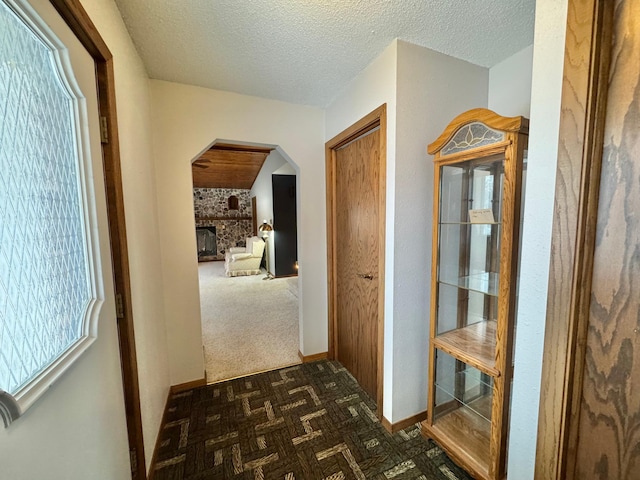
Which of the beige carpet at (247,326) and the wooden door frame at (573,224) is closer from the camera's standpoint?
the wooden door frame at (573,224)

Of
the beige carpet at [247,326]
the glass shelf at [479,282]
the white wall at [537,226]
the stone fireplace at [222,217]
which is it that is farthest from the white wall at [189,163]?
the stone fireplace at [222,217]

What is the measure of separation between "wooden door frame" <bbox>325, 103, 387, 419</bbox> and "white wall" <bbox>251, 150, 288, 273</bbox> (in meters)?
3.38

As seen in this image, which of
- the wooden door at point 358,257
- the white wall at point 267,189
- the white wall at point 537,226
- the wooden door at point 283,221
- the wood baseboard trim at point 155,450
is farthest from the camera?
the wooden door at point 283,221

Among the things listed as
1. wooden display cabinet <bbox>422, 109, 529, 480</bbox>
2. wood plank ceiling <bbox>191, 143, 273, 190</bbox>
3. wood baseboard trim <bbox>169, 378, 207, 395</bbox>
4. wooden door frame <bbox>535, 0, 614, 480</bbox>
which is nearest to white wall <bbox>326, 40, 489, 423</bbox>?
wooden display cabinet <bbox>422, 109, 529, 480</bbox>

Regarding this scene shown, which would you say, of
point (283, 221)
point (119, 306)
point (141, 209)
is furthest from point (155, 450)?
point (283, 221)

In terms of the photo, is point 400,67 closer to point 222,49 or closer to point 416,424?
point 222,49

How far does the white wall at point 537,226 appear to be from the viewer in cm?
81

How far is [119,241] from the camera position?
1145 mm

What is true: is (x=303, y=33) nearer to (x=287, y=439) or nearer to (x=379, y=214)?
(x=379, y=214)

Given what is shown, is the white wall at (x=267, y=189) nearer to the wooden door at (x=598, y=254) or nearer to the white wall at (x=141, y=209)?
the white wall at (x=141, y=209)

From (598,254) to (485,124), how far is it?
77 centimetres

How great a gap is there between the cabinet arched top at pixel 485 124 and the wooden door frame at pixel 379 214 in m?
0.34

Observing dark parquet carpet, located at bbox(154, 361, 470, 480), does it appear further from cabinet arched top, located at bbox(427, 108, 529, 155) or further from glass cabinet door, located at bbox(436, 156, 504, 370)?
cabinet arched top, located at bbox(427, 108, 529, 155)

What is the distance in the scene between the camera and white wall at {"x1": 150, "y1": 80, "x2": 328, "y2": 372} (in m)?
1.95
